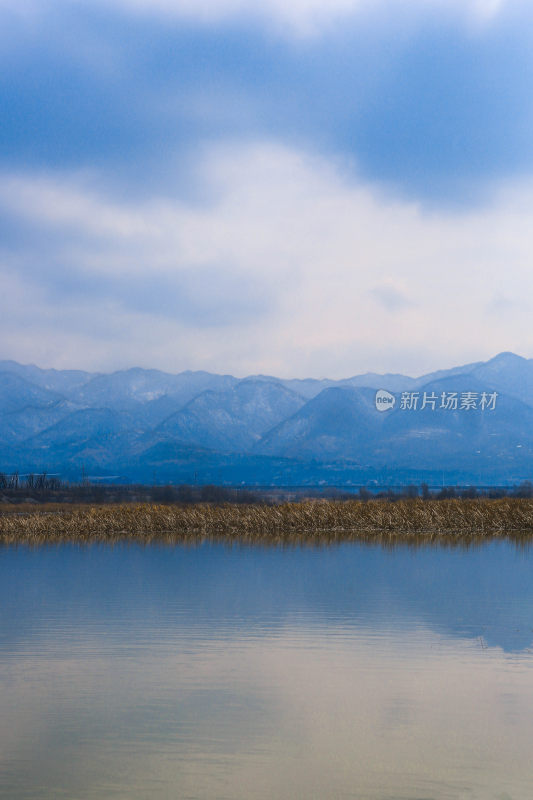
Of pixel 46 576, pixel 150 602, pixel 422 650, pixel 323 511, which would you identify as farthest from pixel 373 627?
pixel 323 511

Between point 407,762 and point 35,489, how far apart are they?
327 ft

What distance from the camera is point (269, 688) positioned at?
40.5ft

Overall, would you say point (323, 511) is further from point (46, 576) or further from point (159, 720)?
point (159, 720)

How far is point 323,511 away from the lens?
139ft

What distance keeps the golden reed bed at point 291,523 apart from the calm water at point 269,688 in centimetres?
1641

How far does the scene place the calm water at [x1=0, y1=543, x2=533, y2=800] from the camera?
890 cm

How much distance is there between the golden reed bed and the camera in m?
40.1

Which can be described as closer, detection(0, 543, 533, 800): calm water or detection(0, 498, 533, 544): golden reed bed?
detection(0, 543, 533, 800): calm water

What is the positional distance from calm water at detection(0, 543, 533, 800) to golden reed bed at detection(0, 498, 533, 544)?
646 inches

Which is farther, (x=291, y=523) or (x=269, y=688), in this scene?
(x=291, y=523)

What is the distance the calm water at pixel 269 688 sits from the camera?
8.90m

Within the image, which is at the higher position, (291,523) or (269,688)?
(291,523)

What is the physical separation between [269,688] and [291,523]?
2922 cm

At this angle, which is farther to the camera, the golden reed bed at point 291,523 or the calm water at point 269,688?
the golden reed bed at point 291,523
